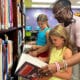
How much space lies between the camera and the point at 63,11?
5.27 feet

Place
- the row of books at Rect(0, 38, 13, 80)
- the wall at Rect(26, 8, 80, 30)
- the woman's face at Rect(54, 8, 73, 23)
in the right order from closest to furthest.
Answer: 1. the row of books at Rect(0, 38, 13, 80)
2. the woman's face at Rect(54, 8, 73, 23)
3. the wall at Rect(26, 8, 80, 30)

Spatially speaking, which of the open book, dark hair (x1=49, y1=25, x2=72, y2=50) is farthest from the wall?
the open book

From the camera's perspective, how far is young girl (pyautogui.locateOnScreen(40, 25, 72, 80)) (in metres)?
1.64

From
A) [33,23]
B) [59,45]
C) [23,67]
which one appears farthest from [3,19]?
[33,23]

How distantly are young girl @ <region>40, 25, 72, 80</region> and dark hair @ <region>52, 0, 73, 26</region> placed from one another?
0.35 ft

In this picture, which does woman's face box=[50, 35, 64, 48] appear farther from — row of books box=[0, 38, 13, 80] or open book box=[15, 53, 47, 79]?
row of books box=[0, 38, 13, 80]

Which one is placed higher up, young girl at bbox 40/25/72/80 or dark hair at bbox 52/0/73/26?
dark hair at bbox 52/0/73/26

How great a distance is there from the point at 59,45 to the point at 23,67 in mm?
474

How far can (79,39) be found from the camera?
1668 millimetres

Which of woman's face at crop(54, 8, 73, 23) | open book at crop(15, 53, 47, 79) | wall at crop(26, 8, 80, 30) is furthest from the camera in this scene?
wall at crop(26, 8, 80, 30)

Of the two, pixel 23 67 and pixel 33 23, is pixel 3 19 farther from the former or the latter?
pixel 33 23

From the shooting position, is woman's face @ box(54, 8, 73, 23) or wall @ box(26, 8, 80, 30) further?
wall @ box(26, 8, 80, 30)

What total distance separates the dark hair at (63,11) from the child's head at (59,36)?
0.09 m

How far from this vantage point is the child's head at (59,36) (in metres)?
1.69
